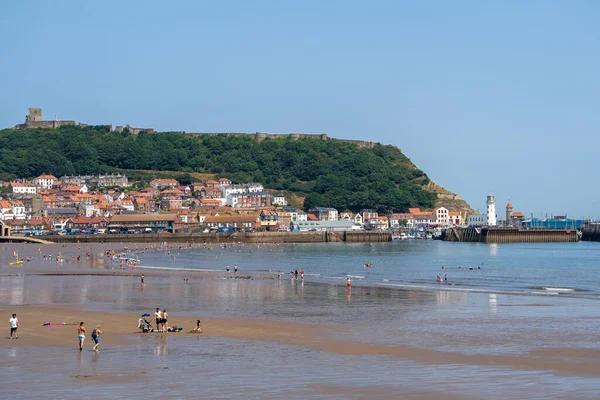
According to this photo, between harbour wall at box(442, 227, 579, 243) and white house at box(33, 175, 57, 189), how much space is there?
8572 centimetres

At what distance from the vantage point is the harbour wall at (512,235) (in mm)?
142000

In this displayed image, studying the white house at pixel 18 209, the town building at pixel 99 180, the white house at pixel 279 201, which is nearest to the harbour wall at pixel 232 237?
the white house at pixel 18 209

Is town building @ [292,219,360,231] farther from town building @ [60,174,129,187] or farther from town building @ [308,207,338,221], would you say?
town building @ [60,174,129,187]

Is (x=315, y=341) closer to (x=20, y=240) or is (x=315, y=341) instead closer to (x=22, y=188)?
(x=20, y=240)

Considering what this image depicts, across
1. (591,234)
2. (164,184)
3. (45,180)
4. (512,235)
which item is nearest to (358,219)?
(512,235)

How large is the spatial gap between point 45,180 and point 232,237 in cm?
7205

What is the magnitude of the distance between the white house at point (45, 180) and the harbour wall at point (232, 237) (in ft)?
205

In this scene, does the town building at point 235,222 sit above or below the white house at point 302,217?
below

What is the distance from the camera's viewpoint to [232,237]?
12300 centimetres

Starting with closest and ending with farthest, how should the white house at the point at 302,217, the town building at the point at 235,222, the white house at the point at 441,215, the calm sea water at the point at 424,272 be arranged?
the calm sea water at the point at 424,272
the town building at the point at 235,222
the white house at the point at 302,217
the white house at the point at 441,215

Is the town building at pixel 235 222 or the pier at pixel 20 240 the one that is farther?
the town building at pixel 235 222

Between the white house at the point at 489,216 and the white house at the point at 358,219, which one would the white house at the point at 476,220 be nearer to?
the white house at the point at 489,216

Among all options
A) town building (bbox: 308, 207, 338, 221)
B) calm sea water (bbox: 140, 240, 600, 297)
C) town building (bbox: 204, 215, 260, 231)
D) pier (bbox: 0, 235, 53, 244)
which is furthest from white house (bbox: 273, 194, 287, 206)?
calm sea water (bbox: 140, 240, 600, 297)

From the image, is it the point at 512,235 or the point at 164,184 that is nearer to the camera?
the point at 512,235
